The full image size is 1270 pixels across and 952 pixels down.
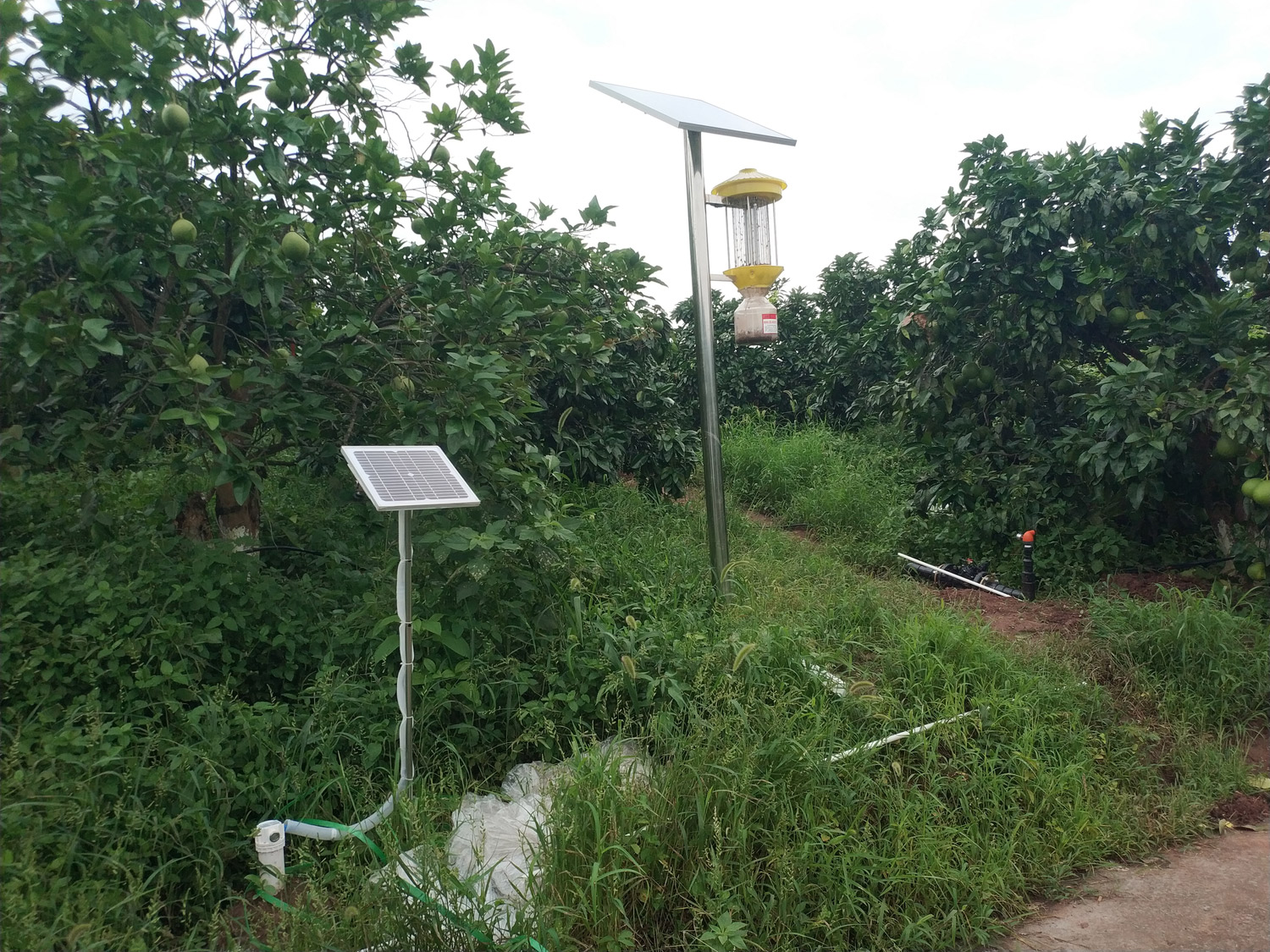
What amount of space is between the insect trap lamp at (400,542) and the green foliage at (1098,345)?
11.6 feet

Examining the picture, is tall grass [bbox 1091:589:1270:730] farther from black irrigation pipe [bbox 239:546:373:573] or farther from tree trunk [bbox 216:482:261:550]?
tree trunk [bbox 216:482:261:550]

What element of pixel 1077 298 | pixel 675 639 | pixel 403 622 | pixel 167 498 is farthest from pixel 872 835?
pixel 1077 298

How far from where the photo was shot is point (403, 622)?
94.1 inches

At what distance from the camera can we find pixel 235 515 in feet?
11.7

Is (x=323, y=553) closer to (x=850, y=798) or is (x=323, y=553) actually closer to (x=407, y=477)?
(x=407, y=477)

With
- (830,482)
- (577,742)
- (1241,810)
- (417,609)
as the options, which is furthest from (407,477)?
(830,482)

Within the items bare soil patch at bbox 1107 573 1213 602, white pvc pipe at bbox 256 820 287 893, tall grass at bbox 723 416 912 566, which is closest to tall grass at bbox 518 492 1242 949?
white pvc pipe at bbox 256 820 287 893

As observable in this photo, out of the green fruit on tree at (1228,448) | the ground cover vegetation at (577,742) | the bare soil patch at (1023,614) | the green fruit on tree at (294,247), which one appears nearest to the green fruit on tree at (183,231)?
the green fruit on tree at (294,247)

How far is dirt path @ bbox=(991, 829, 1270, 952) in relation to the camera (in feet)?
7.41

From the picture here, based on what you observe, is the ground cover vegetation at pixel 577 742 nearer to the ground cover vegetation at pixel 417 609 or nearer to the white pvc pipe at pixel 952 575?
the ground cover vegetation at pixel 417 609

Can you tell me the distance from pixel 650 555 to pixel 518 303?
161 centimetres

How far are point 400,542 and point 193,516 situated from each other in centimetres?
177

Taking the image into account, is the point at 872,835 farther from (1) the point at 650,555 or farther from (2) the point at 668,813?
(1) the point at 650,555

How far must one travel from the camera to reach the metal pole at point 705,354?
12.1 feet
